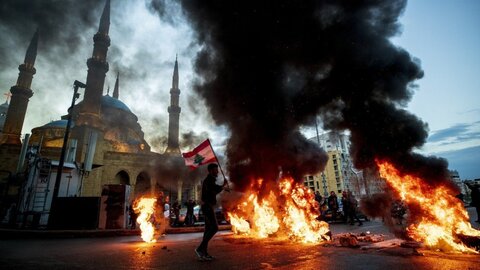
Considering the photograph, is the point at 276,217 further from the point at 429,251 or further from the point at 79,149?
the point at 79,149

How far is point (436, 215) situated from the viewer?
217 inches

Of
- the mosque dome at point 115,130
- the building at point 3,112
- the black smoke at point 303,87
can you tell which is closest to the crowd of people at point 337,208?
the black smoke at point 303,87

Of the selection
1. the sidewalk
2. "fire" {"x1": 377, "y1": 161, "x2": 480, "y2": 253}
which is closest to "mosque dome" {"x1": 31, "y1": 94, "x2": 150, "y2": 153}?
the sidewalk

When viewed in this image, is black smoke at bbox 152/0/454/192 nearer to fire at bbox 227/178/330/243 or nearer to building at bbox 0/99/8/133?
fire at bbox 227/178/330/243

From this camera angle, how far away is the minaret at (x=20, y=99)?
36219 mm

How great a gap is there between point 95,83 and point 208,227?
120ft

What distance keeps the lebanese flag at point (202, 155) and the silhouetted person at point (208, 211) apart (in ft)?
12.5

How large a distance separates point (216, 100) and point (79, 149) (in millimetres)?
29291

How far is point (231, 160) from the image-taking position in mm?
11430

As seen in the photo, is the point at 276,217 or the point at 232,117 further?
the point at 232,117

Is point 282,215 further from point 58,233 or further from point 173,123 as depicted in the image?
point 173,123

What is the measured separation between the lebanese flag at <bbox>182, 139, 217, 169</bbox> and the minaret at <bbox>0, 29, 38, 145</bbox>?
126 ft

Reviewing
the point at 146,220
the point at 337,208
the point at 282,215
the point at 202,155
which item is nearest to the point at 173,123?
the point at 337,208

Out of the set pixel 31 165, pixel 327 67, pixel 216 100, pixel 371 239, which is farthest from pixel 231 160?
pixel 31 165
